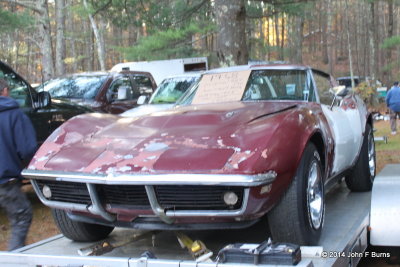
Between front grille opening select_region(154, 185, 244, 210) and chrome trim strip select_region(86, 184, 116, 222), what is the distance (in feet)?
1.49

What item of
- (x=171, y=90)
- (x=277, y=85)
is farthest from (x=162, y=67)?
(x=277, y=85)

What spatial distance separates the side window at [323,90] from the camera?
500cm

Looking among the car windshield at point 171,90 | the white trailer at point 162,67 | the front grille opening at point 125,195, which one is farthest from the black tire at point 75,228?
the white trailer at point 162,67

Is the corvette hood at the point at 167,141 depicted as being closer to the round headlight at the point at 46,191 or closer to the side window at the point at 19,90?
the round headlight at the point at 46,191

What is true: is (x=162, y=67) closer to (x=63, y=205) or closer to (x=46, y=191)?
(x=46, y=191)

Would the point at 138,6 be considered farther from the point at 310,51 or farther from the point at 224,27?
the point at 310,51

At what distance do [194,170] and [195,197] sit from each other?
0.70ft

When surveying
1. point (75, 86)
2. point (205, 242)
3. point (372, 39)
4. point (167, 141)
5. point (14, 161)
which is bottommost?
point (205, 242)

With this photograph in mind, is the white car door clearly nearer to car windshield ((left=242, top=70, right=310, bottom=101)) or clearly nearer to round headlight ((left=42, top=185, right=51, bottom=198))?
car windshield ((left=242, top=70, right=310, bottom=101))

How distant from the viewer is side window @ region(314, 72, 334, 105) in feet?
16.4

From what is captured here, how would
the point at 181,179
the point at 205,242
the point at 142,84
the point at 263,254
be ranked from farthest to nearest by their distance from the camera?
the point at 142,84 → the point at 205,242 → the point at 181,179 → the point at 263,254

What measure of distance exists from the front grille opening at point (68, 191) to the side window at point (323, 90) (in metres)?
2.49

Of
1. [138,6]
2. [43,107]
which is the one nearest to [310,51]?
[138,6]

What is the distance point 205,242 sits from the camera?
3.94 meters
